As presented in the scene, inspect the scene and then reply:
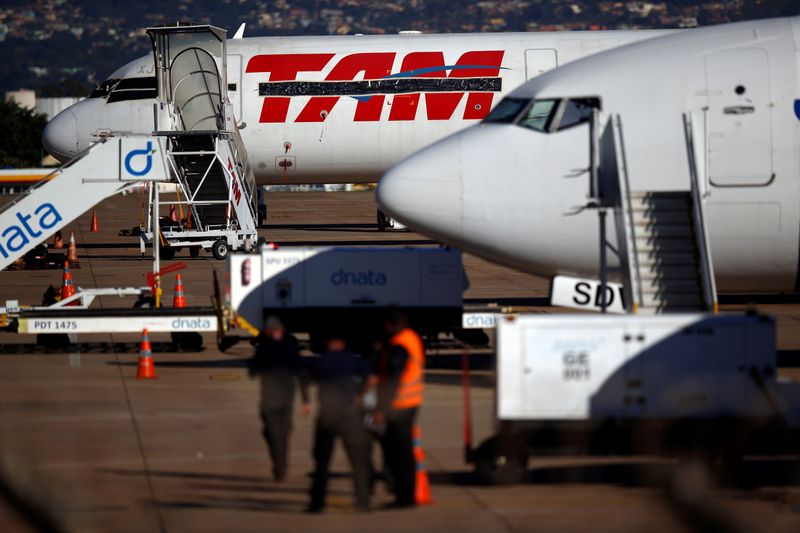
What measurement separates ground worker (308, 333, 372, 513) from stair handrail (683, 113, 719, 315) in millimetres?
5485

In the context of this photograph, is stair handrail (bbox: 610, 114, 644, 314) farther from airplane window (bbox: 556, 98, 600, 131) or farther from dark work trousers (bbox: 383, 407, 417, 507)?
dark work trousers (bbox: 383, 407, 417, 507)

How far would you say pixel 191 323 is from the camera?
61.7 ft

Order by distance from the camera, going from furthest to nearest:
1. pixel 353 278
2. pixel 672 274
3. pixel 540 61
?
pixel 540 61
pixel 353 278
pixel 672 274

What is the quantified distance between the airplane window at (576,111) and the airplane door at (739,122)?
1.51 metres

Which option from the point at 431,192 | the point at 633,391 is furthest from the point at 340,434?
the point at 431,192

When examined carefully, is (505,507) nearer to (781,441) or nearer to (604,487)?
(604,487)

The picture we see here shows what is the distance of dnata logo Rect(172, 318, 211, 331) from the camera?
Answer: 61.6 feet

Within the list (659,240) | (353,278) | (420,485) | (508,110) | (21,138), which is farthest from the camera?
(21,138)

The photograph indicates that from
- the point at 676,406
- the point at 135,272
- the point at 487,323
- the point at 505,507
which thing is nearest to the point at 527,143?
the point at 487,323

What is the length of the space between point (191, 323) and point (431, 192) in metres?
4.67

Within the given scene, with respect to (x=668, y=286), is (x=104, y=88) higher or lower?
higher

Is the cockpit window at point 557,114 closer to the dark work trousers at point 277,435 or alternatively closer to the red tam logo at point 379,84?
the dark work trousers at point 277,435

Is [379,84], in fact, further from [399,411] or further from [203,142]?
[399,411]

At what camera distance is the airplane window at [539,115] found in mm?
16406
